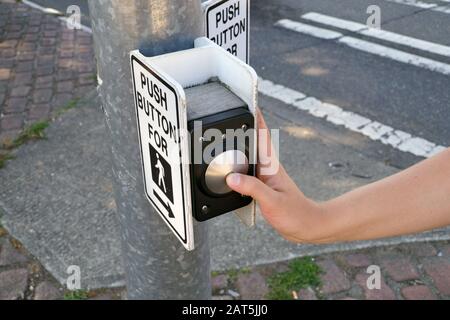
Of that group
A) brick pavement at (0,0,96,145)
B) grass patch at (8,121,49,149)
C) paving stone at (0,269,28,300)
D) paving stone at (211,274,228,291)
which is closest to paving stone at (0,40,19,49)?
brick pavement at (0,0,96,145)

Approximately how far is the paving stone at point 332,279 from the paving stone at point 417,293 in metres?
0.30

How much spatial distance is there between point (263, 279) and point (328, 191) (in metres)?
0.97

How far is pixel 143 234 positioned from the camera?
5.51 feet

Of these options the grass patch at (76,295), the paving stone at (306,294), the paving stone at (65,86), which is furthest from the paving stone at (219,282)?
the paving stone at (65,86)

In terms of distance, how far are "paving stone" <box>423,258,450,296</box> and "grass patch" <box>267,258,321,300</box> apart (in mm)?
626

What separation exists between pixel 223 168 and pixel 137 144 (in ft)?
1.23

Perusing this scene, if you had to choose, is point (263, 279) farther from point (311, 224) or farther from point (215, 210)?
point (215, 210)

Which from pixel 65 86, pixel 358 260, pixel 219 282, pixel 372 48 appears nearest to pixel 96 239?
pixel 219 282

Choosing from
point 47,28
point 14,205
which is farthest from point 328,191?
point 47,28

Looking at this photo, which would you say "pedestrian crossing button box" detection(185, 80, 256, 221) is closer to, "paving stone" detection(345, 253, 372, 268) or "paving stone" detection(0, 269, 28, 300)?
"paving stone" detection(345, 253, 372, 268)

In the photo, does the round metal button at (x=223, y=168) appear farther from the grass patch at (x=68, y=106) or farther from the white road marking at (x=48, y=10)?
the white road marking at (x=48, y=10)

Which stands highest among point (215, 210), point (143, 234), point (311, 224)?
point (215, 210)

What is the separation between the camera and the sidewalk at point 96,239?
299 cm

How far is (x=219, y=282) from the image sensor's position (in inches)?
119
